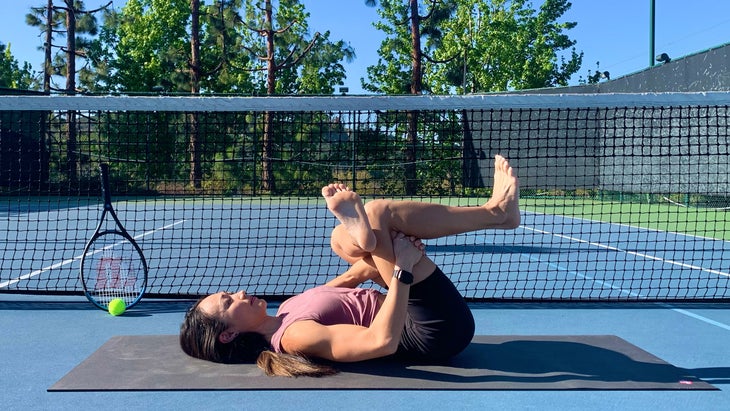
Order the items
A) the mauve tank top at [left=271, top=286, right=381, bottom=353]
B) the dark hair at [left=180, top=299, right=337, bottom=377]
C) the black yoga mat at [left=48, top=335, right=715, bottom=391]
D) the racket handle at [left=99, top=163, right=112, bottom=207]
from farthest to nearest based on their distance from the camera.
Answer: the racket handle at [left=99, top=163, right=112, bottom=207]
the mauve tank top at [left=271, top=286, right=381, bottom=353]
the dark hair at [left=180, top=299, right=337, bottom=377]
the black yoga mat at [left=48, top=335, right=715, bottom=391]

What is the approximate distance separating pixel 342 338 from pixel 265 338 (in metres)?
0.56

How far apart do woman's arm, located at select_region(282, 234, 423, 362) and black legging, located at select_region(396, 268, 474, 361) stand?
0.89 ft

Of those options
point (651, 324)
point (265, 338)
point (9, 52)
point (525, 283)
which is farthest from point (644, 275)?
point (9, 52)

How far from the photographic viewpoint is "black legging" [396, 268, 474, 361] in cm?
390

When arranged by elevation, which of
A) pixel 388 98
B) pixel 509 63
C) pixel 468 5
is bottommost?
pixel 388 98

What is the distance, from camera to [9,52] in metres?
49.4

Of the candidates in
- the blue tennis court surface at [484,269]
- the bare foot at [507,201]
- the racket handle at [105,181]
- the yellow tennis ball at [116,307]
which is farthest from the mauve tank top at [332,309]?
the blue tennis court surface at [484,269]

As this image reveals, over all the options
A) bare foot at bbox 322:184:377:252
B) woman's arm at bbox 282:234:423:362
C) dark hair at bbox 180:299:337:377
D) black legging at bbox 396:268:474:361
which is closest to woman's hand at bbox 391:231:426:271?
woman's arm at bbox 282:234:423:362

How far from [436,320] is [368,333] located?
440mm

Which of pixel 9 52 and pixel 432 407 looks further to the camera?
pixel 9 52

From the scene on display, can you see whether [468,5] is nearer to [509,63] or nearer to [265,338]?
[509,63]

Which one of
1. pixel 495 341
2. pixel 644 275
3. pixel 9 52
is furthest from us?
pixel 9 52

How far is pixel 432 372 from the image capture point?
396 centimetres

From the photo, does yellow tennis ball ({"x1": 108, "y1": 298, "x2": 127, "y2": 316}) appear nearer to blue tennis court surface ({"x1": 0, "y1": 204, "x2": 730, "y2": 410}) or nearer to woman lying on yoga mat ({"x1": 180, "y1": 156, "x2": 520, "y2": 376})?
blue tennis court surface ({"x1": 0, "y1": 204, "x2": 730, "y2": 410})
